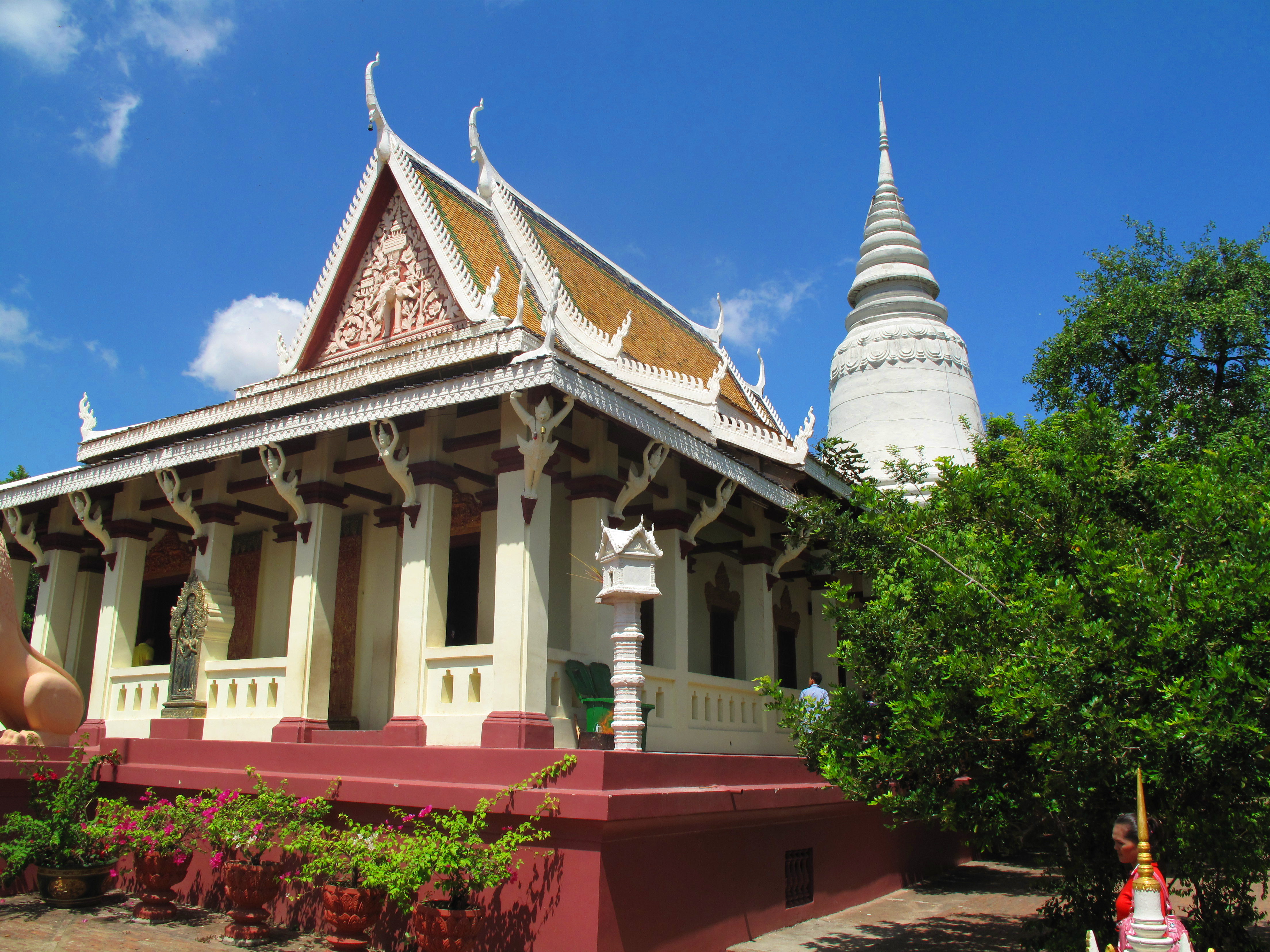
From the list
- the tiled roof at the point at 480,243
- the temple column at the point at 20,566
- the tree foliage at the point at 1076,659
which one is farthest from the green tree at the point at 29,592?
the tree foliage at the point at 1076,659

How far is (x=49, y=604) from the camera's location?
11344mm

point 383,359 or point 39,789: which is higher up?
point 383,359

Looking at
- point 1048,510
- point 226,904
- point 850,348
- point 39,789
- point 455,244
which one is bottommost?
point 226,904

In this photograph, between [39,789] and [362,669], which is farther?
[362,669]

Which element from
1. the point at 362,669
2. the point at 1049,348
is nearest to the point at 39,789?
the point at 362,669

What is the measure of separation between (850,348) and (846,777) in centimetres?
1422

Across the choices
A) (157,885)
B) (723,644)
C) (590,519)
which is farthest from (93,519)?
(723,644)

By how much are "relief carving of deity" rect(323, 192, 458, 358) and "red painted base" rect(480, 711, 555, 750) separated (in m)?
4.42

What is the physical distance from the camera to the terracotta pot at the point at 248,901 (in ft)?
21.6

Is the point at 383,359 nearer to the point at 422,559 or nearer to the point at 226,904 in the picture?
the point at 422,559

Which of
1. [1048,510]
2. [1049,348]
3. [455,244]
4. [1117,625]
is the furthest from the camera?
[1049,348]

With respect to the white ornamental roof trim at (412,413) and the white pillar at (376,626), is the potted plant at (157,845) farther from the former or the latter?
the white ornamental roof trim at (412,413)

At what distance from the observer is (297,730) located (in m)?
8.28

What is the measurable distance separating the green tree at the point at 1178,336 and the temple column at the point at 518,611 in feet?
29.6
